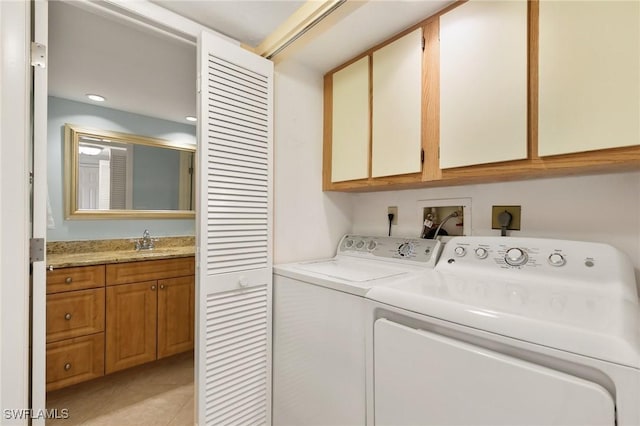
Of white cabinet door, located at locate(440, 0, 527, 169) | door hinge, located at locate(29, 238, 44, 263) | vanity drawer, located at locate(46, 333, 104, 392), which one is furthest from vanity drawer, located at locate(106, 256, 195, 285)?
white cabinet door, located at locate(440, 0, 527, 169)

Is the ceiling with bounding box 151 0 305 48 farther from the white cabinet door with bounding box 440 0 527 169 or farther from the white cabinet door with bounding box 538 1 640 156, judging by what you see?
the white cabinet door with bounding box 538 1 640 156

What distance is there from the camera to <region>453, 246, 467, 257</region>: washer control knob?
132 centimetres

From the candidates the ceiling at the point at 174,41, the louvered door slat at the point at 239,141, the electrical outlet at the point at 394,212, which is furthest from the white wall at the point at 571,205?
the louvered door slat at the point at 239,141

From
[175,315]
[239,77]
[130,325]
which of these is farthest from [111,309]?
[239,77]

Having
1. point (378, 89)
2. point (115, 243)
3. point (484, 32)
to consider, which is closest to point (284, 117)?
point (378, 89)

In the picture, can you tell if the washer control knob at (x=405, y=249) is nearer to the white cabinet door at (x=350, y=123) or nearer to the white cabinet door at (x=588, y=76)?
the white cabinet door at (x=350, y=123)

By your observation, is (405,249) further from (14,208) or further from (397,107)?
(14,208)

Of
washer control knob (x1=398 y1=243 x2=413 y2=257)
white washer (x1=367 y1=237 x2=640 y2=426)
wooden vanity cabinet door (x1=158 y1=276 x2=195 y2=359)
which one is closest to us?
white washer (x1=367 y1=237 x2=640 y2=426)

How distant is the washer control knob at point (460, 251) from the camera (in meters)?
1.32

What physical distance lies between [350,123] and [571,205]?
111cm

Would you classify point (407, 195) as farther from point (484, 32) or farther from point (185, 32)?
point (185, 32)

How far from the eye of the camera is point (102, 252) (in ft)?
8.14

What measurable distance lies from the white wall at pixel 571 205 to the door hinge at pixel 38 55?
72.1 inches

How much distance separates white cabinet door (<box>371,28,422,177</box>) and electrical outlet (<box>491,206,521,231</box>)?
43cm
